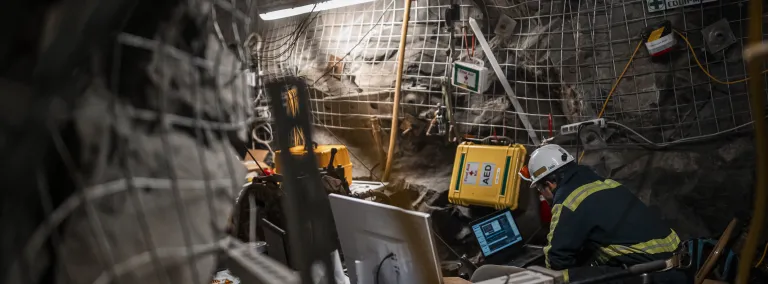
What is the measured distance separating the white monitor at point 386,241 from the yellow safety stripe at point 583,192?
149 cm

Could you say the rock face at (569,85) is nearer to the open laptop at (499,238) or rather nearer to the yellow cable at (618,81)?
the yellow cable at (618,81)

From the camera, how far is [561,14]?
462cm

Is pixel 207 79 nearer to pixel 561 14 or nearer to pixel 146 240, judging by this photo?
pixel 146 240

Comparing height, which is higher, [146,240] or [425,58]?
[425,58]

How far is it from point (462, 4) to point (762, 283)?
11.3ft

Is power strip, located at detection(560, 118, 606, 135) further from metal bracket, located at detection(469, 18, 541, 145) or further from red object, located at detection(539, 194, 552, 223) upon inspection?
red object, located at detection(539, 194, 552, 223)

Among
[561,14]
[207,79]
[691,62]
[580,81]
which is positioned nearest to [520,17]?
[561,14]

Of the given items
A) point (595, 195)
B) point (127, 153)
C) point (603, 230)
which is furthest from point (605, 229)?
point (127, 153)

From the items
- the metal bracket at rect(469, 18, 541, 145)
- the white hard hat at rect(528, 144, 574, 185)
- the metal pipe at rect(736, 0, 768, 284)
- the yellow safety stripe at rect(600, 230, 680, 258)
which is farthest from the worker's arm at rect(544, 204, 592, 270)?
the metal pipe at rect(736, 0, 768, 284)

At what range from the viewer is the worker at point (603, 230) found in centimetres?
289

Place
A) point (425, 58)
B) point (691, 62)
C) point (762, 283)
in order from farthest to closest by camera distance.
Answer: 1. point (425, 58)
2. point (691, 62)
3. point (762, 283)

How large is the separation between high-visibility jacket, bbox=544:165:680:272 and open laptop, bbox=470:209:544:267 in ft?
4.54

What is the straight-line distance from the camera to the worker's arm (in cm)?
298

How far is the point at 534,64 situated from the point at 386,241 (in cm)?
342
